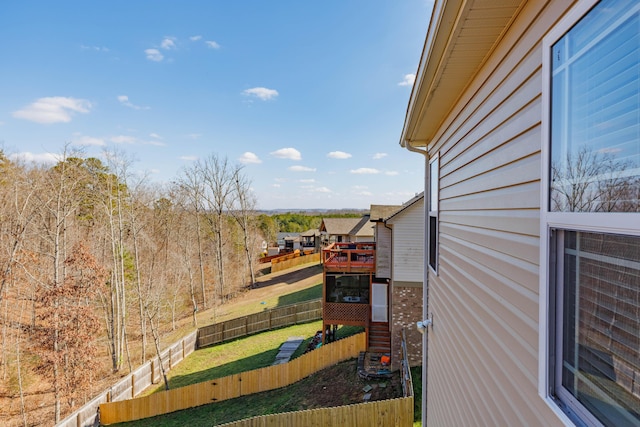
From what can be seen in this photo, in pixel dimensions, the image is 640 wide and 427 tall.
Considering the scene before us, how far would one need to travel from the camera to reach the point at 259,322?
716 inches

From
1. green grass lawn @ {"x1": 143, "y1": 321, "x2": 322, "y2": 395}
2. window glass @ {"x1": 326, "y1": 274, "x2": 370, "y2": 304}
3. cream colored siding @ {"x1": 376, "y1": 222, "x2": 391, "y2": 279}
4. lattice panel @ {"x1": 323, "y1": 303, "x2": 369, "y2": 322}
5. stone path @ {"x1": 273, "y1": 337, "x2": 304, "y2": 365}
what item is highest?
cream colored siding @ {"x1": 376, "y1": 222, "x2": 391, "y2": 279}

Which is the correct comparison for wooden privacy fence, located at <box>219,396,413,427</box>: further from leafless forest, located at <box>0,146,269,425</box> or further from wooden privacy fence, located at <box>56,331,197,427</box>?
leafless forest, located at <box>0,146,269,425</box>

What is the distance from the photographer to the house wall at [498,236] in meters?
1.60

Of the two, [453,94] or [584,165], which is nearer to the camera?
[584,165]

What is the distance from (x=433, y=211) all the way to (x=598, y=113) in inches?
147

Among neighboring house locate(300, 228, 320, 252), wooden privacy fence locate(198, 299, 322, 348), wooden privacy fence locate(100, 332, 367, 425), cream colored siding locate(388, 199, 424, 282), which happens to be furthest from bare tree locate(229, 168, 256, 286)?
cream colored siding locate(388, 199, 424, 282)

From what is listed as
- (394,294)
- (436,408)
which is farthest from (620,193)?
(394,294)

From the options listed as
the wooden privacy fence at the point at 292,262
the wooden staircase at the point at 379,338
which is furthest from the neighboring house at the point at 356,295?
the wooden privacy fence at the point at 292,262

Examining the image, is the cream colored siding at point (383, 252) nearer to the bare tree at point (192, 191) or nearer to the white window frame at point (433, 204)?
the white window frame at point (433, 204)

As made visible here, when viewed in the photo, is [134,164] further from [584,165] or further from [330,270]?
[584,165]

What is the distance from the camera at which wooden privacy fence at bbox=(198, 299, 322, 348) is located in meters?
17.8

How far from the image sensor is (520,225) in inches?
69.4

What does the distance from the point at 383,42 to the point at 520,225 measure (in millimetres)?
8385

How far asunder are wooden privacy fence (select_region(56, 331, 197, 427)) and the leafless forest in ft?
2.60
